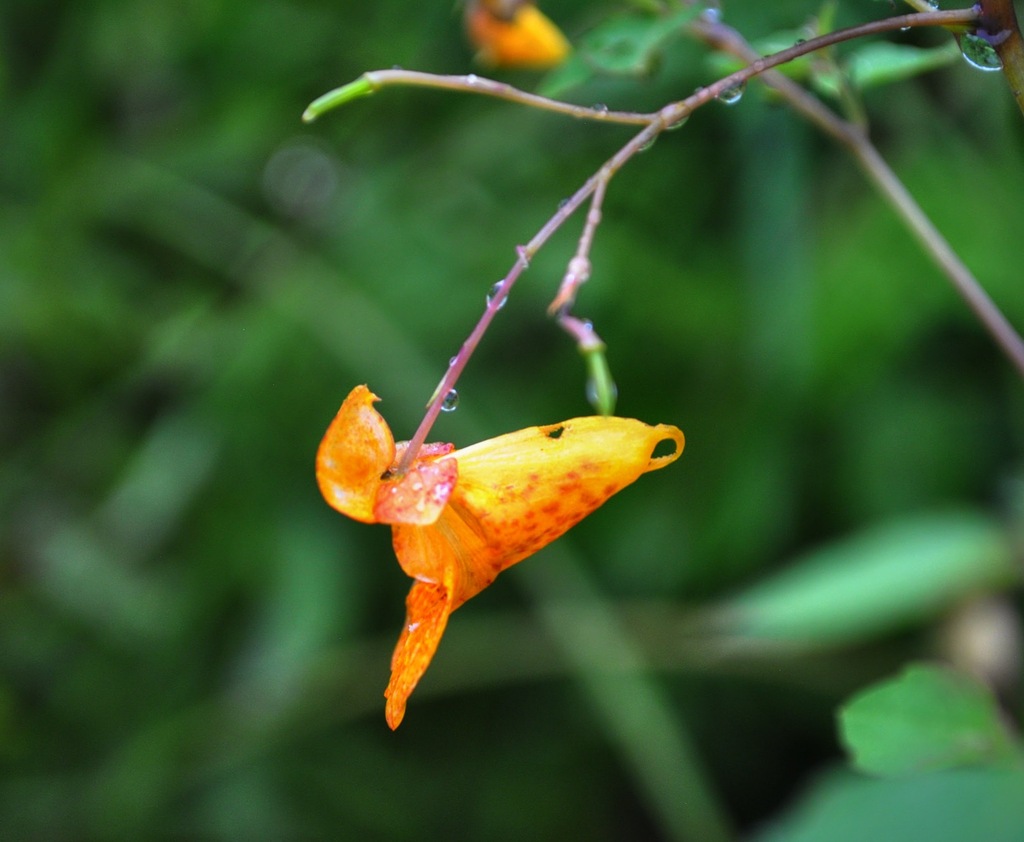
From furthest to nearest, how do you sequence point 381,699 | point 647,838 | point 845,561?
point 647,838 → point 381,699 → point 845,561

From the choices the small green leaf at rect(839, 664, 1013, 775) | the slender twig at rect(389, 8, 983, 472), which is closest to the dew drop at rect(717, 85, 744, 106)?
the slender twig at rect(389, 8, 983, 472)

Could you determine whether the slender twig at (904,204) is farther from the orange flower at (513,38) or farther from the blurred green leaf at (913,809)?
the blurred green leaf at (913,809)

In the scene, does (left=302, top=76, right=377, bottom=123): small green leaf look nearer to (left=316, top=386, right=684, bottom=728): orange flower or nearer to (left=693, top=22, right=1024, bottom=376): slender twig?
(left=316, top=386, right=684, bottom=728): orange flower

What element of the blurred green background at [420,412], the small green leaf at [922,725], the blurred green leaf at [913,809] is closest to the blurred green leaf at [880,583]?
the blurred green background at [420,412]

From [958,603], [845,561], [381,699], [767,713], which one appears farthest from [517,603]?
[958,603]

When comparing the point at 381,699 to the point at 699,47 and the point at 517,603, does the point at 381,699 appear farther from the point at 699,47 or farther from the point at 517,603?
the point at 699,47

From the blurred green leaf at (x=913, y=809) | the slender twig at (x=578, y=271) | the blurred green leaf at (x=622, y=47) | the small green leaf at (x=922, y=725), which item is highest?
the blurred green leaf at (x=622, y=47)
